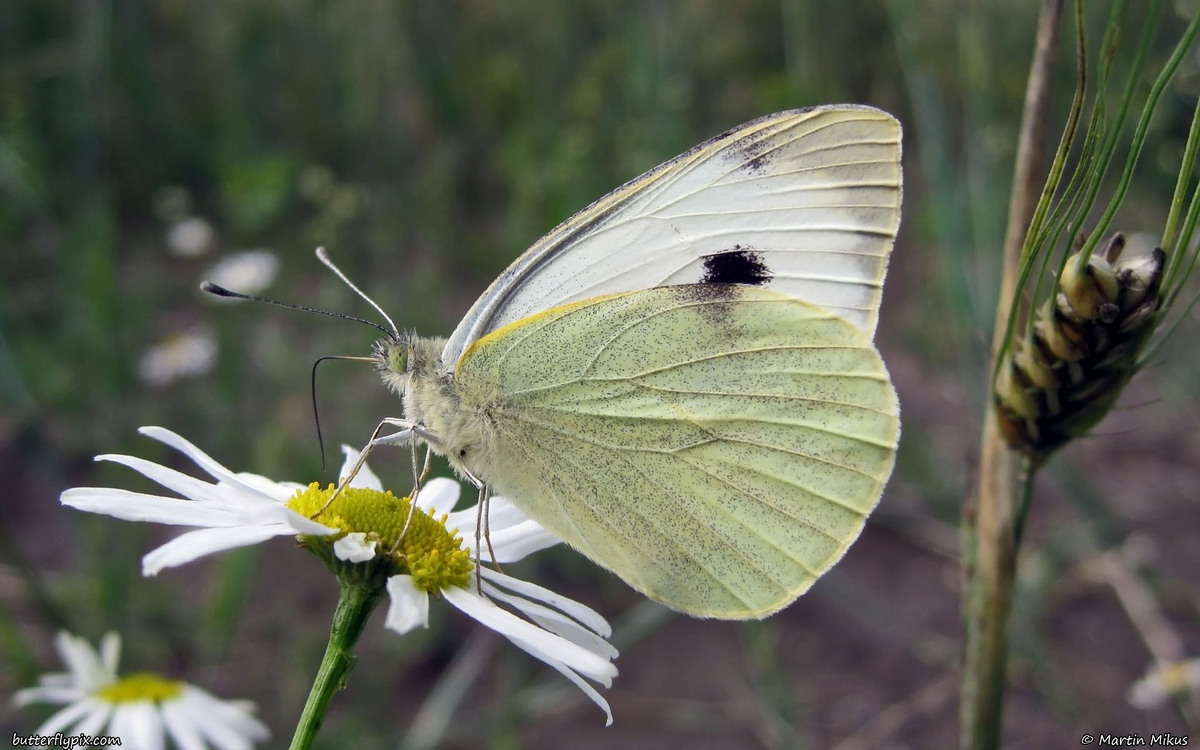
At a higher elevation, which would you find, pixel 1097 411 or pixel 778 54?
pixel 1097 411

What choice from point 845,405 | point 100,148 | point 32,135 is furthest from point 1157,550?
point 32,135

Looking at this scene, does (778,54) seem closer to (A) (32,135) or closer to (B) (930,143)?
(B) (930,143)

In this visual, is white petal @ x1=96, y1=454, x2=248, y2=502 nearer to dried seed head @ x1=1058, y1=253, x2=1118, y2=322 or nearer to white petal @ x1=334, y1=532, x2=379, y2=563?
white petal @ x1=334, y1=532, x2=379, y2=563

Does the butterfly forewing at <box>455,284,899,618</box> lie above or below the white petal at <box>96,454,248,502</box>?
below

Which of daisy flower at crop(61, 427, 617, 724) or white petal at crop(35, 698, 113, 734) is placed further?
white petal at crop(35, 698, 113, 734)

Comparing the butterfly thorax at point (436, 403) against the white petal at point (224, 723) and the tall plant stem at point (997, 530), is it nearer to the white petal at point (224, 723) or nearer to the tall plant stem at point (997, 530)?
the white petal at point (224, 723)

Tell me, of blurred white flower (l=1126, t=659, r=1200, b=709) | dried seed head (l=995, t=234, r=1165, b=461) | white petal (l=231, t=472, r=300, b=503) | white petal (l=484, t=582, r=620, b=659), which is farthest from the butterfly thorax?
blurred white flower (l=1126, t=659, r=1200, b=709)
